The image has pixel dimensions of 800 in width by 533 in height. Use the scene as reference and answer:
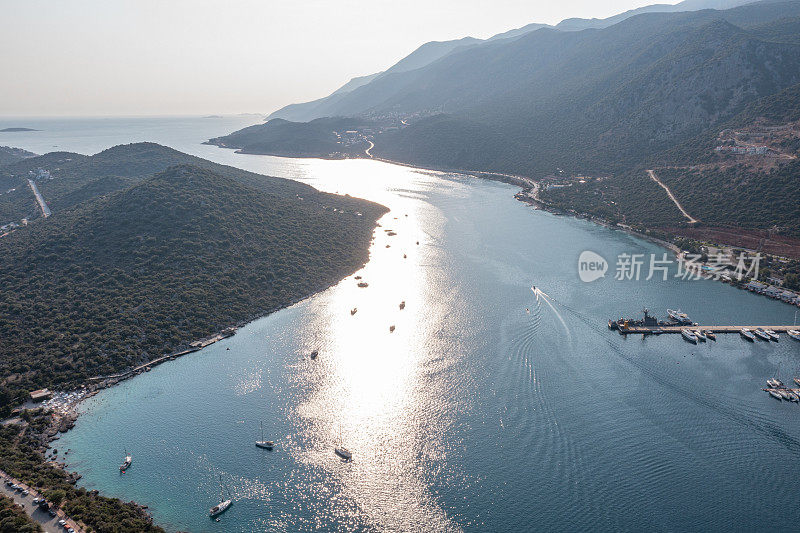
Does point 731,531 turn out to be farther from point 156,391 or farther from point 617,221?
point 617,221

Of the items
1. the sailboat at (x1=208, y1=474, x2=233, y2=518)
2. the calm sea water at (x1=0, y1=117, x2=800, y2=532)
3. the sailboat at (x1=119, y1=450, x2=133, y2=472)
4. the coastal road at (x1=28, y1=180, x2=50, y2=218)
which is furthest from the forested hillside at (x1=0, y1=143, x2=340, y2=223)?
the sailboat at (x1=208, y1=474, x2=233, y2=518)

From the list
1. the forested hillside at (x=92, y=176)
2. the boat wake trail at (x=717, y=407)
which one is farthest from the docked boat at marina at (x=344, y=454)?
the forested hillside at (x=92, y=176)

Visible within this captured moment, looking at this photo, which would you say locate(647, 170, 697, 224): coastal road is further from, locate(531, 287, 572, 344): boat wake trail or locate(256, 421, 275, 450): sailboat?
locate(256, 421, 275, 450): sailboat

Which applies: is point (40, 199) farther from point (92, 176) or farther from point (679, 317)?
point (679, 317)

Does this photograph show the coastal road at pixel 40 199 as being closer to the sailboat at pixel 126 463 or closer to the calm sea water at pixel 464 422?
the calm sea water at pixel 464 422

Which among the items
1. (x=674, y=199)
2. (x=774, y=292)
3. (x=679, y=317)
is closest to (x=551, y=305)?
(x=679, y=317)
